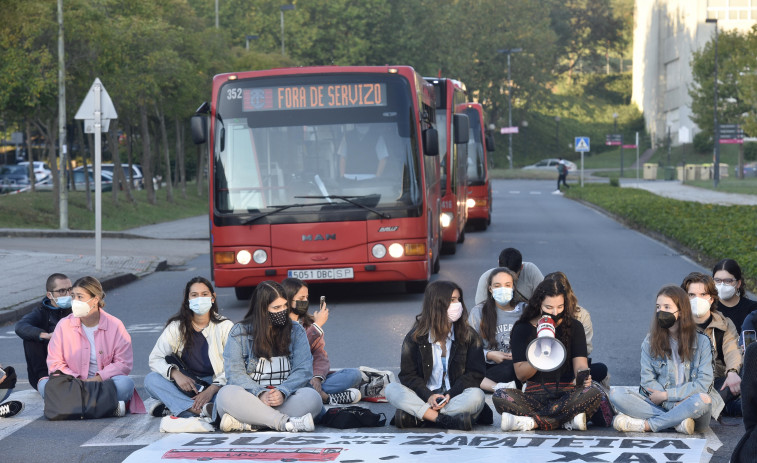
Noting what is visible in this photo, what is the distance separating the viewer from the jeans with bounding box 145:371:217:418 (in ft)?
28.3

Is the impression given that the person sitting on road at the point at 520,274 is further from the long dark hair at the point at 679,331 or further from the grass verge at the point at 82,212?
the grass verge at the point at 82,212

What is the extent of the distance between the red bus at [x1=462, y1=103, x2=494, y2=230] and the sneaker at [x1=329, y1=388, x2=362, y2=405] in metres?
22.9

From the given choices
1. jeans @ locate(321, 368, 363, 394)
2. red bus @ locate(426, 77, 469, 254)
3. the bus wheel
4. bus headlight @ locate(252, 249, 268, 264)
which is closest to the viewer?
jeans @ locate(321, 368, 363, 394)

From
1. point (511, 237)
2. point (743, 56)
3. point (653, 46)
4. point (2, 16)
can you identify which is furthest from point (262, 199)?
point (653, 46)

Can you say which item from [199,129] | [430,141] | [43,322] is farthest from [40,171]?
[43,322]

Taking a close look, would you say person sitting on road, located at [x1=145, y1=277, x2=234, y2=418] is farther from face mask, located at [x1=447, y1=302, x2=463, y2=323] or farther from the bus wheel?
the bus wheel

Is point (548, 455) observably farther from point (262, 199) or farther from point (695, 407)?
point (262, 199)

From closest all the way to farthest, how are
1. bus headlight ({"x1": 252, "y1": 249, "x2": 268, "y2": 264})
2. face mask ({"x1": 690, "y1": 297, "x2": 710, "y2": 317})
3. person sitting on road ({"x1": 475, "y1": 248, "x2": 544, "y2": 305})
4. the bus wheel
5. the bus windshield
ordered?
face mask ({"x1": 690, "y1": 297, "x2": 710, "y2": 317}) < person sitting on road ({"x1": 475, "y1": 248, "x2": 544, "y2": 305}) < the bus windshield < bus headlight ({"x1": 252, "y1": 249, "x2": 268, "y2": 264}) < the bus wheel

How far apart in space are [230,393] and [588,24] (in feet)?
399

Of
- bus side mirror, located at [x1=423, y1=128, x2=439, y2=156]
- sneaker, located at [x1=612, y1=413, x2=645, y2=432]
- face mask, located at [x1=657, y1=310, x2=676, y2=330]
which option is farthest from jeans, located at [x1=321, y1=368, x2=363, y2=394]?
bus side mirror, located at [x1=423, y1=128, x2=439, y2=156]

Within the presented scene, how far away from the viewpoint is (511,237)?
29.3 metres

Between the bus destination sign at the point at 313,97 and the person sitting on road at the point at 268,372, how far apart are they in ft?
23.9

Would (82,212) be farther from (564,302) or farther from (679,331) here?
(679,331)

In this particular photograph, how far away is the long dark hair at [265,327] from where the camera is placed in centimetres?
819
